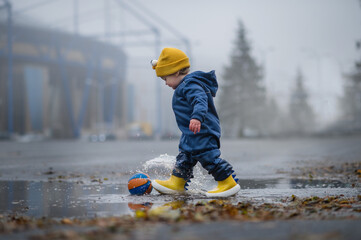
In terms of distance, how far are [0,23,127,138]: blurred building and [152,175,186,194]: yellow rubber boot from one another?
49.2 metres

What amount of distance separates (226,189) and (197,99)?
2.71ft

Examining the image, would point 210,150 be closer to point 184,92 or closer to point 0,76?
point 184,92

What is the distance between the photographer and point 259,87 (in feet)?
196

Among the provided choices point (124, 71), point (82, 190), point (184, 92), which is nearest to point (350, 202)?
point (184, 92)

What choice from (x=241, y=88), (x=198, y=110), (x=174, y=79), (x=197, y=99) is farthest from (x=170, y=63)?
(x=241, y=88)

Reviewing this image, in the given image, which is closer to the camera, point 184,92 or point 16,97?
point 184,92

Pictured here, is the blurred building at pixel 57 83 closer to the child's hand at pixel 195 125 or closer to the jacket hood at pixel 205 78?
the jacket hood at pixel 205 78

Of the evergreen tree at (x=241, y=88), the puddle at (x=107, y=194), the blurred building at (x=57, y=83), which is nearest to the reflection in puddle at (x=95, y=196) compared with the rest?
the puddle at (x=107, y=194)

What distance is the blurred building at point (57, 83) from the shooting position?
58.0 m

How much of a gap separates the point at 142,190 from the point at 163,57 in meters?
1.27

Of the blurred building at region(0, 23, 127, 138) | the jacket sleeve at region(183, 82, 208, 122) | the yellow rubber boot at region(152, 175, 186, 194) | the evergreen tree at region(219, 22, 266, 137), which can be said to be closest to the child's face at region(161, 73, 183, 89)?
the jacket sleeve at region(183, 82, 208, 122)

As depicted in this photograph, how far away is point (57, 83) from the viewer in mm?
68688

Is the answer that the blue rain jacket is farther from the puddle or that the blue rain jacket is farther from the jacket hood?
the puddle

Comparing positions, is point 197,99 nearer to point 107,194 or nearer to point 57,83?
point 107,194
